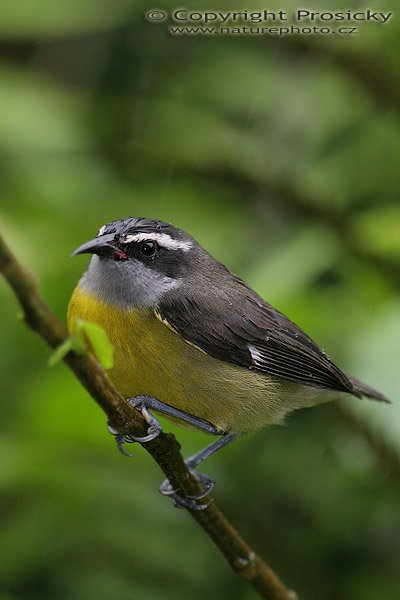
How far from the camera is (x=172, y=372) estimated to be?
144 inches

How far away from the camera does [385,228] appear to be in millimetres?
4633

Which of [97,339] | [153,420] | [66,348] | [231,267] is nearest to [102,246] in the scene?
[153,420]

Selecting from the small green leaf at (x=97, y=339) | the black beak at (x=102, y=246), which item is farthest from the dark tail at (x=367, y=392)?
the small green leaf at (x=97, y=339)

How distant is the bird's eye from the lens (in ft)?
12.7

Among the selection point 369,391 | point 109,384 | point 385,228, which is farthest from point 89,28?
point 109,384

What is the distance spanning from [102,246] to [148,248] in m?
0.39

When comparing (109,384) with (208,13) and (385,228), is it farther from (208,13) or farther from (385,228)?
(208,13)

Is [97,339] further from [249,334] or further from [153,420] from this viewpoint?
[249,334]

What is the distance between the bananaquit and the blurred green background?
0.67 ft

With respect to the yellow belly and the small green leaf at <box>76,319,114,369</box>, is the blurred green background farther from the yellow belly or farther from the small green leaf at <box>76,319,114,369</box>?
the small green leaf at <box>76,319,114,369</box>

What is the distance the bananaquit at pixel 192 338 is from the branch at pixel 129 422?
1.11 ft

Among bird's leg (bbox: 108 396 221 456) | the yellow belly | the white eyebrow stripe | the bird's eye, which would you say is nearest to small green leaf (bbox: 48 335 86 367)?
Answer: bird's leg (bbox: 108 396 221 456)

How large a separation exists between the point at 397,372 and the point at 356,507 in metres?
1.57

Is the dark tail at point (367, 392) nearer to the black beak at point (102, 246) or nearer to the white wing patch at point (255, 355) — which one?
the white wing patch at point (255, 355)
